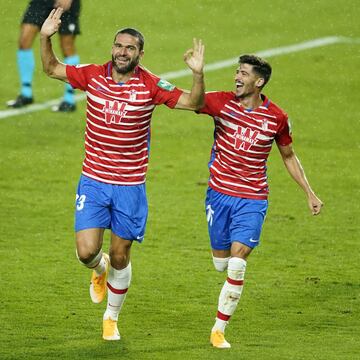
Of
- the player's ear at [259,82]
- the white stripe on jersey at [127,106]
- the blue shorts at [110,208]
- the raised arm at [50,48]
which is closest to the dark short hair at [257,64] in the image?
the player's ear at [259,82]

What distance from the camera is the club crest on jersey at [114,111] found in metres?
11.2

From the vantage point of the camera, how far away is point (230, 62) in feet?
78.4

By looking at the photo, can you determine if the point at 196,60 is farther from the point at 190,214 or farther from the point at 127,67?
the point at 190,214

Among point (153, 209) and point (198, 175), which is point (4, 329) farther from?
point (198, 175)

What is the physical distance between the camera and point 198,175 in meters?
18.1

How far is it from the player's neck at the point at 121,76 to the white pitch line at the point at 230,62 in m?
9.20

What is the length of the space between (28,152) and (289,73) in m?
6.24

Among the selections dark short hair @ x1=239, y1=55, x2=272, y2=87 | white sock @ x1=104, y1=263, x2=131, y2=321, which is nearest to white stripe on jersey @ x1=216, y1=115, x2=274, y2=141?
dark short hair @ x1=239, y1=55, x2=272, y2=87

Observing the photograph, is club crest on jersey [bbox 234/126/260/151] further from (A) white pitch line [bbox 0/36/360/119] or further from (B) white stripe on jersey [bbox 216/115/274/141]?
(A) white pitch line [bbox 0/36/360/119]

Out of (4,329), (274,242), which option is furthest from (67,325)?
(274,242)

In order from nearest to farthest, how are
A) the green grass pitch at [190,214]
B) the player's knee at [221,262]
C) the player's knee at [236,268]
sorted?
the player's knee at [236,268], the green grass pitch at [190,214], the player's knee at [221,262]

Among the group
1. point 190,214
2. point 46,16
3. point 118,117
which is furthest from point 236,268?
point 46,16

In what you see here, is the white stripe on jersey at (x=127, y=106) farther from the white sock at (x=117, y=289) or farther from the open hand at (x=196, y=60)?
the white sock at (x=117, y=289)

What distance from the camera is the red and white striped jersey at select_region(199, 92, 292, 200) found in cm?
1157
